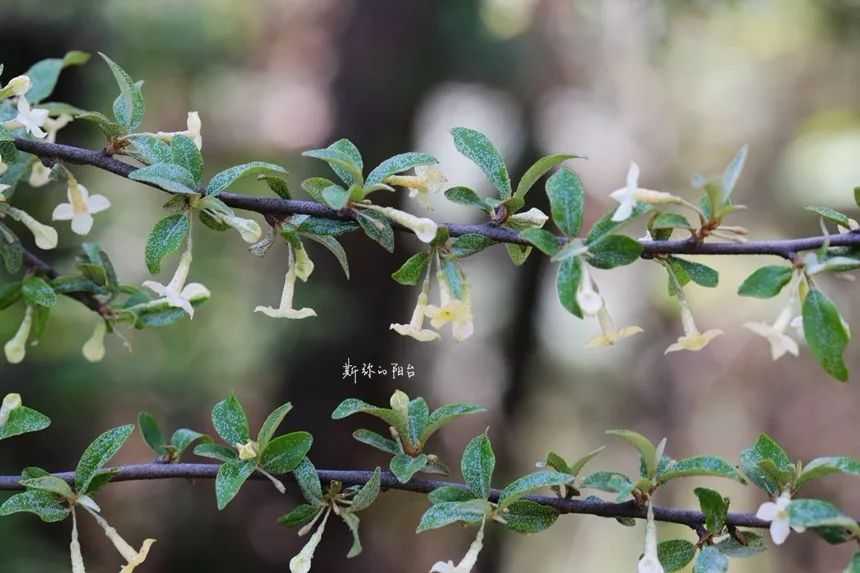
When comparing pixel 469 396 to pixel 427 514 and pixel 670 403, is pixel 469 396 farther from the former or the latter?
pixel 427 514

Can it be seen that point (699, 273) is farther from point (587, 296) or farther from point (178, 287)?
point (178, 287)

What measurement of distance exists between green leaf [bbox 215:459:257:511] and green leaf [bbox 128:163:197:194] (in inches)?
7.4

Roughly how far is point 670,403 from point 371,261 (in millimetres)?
2839

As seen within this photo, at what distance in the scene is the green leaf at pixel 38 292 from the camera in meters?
0.73

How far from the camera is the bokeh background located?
237 cm

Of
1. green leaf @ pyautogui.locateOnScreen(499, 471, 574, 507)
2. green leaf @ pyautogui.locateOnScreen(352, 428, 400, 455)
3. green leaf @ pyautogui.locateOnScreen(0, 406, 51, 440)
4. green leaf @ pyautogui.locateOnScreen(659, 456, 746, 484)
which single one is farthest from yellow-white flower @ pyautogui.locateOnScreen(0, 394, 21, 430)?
green leaf @ pyautogui.locateOnScreen(659, 456, 746, 484)

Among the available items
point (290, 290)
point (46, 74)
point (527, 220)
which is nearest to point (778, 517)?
point (527, 220)

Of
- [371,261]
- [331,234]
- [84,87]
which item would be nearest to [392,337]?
[371,261]

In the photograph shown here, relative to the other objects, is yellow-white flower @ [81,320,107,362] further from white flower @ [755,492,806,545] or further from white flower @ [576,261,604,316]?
white flower @ [755,492,806,545]

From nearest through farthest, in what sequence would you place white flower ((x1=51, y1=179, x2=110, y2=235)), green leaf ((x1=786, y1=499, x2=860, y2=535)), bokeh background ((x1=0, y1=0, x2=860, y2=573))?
green leaf ((x1=786, y1=499, x2=860, y2=535)) → white flower ((x1=51, y1=179, x2=110, y2=235)) → bokeh background ((x1=0, y1=0, x2=860, y2=573))

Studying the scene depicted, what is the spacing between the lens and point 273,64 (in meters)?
3.94

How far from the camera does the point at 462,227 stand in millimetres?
601

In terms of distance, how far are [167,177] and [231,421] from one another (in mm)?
185

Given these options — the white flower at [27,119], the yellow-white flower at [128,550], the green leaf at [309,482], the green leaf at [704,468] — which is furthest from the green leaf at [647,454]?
the white flower at [27,119]
